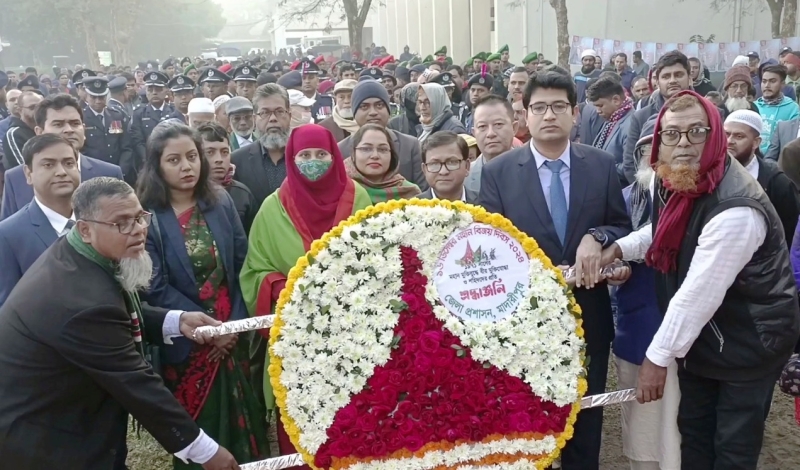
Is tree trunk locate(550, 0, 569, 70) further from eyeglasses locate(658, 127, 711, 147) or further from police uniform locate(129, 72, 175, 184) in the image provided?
eyeglasses locate(658, 127, 711, 147)

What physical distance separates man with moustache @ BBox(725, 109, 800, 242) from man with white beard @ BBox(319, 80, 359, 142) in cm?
Answer: 314

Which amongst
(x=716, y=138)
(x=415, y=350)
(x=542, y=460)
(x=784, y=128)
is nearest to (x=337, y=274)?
(x=415, y=350)

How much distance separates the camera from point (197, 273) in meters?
3.48

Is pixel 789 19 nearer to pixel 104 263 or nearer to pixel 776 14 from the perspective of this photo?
pixel 776 14

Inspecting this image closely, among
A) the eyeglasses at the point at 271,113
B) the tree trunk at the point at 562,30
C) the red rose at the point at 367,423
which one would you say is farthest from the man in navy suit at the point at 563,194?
the tree trunk at the point at 562,30

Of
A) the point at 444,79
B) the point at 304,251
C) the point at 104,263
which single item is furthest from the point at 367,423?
the point at 444,79

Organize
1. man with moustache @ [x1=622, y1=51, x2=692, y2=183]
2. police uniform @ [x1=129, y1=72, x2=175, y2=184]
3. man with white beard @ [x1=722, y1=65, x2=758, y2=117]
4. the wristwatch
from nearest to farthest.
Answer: the wristwatch, man with moustache @ [x1=622, y1=51, x2=692, y2=183], man with white beard @ [x1=722, y1=65, x2=758, y2=117], police uniform @ [x1=129, y1=72, x2=175, y2=184]

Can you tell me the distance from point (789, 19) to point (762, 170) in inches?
684

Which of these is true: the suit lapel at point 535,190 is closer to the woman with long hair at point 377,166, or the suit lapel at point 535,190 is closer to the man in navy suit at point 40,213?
the woman with long hair at point 377,166

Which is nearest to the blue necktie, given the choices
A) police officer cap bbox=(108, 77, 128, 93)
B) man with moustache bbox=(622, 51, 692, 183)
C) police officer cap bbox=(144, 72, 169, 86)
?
man with moustache bbox=(622, 51, 692, 183)

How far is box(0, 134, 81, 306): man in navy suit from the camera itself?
3361mm

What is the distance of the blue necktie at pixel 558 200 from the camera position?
3.26 metres

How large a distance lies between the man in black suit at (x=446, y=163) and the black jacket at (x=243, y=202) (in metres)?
1.25

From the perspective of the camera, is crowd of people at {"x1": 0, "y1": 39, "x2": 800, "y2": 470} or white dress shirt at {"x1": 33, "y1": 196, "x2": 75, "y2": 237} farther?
white dress shirt at {"x1": 33, "y1": 196, "x2": 75, "y2": 237}
